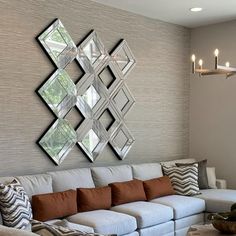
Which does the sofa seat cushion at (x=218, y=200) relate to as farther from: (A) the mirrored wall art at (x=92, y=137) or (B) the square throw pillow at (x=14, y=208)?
(B) the square throw pillow at (x=14, y=208)

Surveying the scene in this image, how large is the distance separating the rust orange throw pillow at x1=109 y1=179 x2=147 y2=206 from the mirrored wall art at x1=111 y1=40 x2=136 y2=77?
1.50 meters

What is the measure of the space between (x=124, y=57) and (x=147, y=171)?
1.53 metres

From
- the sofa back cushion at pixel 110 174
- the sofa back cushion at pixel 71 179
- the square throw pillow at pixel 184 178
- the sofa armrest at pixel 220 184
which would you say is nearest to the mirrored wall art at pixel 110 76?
the sofa back cushion at pixel 110 174

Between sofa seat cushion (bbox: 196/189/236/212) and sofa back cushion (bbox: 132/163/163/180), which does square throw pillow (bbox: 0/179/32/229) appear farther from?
sofa seat cushion (bbox: 196/189/236/212)

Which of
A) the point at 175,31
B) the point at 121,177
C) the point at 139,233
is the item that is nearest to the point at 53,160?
the point at 121,177

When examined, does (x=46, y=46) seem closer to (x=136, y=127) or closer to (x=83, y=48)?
(x=83, y=48)

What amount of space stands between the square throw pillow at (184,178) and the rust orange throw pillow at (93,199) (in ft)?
3.89

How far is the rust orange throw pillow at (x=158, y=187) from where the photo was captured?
4.77m

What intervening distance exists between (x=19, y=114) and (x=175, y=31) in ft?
9.80

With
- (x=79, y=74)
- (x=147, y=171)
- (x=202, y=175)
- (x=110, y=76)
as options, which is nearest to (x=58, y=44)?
(x=79, y=74)

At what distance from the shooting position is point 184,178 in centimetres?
513

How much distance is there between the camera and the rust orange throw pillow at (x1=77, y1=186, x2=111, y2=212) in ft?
13.3

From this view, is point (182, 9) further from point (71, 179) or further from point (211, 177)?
point (71, 179)

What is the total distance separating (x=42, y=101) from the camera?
14.1ft
